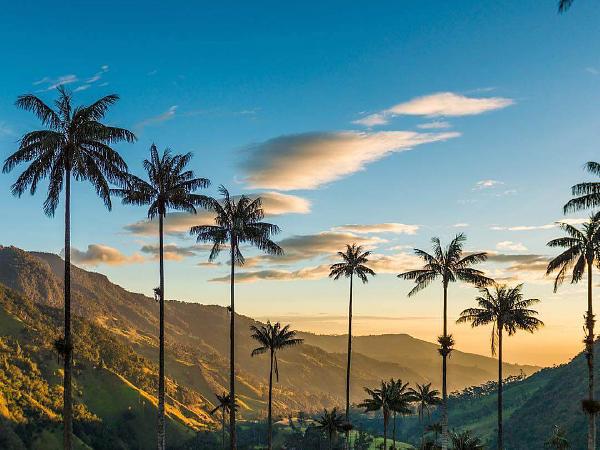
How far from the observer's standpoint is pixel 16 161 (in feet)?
141

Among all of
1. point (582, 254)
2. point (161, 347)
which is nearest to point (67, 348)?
point (161, 347)

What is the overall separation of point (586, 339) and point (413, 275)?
22662 millimetres

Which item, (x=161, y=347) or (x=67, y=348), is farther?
(x=161, y=347)

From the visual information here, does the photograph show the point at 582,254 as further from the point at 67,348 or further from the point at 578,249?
the point at 67,348

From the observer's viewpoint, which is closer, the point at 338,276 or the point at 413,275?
the point at 413,275

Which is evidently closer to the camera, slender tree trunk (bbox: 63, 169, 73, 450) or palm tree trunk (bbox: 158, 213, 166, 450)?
slender tree trunk (bbox: 63, 169, 73, 450)

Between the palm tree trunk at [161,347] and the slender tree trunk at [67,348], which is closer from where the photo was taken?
the slender tree trunk at [67,348]

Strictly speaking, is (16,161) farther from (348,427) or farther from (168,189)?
(348,427)

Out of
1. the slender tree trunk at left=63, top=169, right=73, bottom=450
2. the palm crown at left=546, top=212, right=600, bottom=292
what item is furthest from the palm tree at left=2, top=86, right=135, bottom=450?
the palm crown at left=546, top=212, right=600, bottom=292

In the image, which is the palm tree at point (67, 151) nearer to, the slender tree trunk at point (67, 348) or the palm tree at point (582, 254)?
the slender tree trunk at point (67, 348)

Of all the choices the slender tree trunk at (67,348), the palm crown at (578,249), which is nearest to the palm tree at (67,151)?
the slender tree trunk at (67,348)

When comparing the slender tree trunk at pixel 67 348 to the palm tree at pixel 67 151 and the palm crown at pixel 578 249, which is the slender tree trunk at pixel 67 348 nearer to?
the palm tree at pixel 67 151

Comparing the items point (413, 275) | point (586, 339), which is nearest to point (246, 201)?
point (413, 275)

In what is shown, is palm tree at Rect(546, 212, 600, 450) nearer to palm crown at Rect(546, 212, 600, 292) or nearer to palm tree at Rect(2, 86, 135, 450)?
palm crown at Rect(546, 212, 600, 292)
